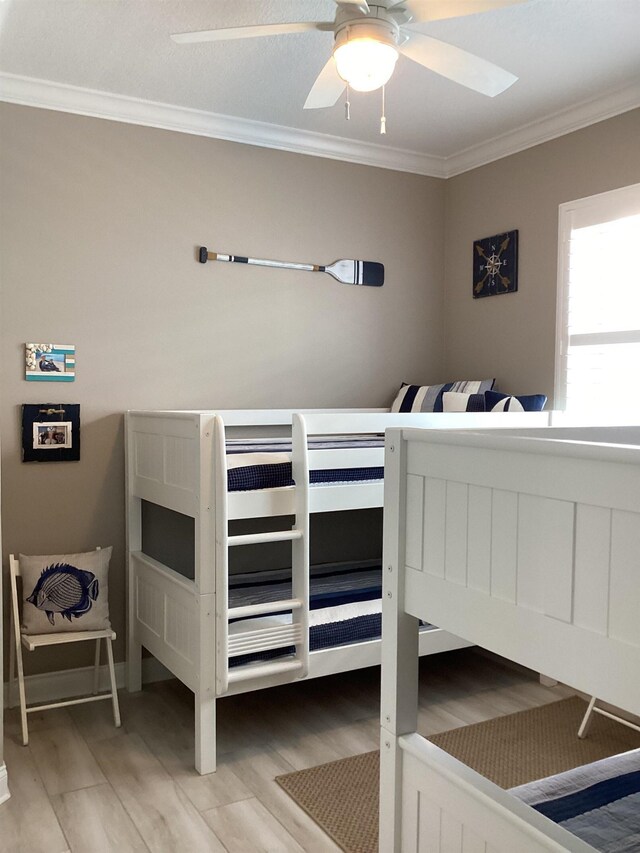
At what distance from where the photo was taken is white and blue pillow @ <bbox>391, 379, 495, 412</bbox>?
3.43 metres

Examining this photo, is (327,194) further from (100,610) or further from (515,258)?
(100,610)

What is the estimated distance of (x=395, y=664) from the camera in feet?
4.57

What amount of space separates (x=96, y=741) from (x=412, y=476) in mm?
1844

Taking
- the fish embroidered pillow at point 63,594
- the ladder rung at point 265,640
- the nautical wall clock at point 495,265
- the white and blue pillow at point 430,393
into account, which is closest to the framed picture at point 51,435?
the fish embroidered pillow at point 63,594

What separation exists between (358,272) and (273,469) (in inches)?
58.2

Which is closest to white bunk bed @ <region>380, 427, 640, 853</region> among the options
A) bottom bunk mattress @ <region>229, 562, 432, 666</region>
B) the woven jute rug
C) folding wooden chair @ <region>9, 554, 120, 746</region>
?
the woven jute rug

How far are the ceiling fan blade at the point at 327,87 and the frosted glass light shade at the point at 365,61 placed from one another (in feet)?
0.49

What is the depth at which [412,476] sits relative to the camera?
138 cm

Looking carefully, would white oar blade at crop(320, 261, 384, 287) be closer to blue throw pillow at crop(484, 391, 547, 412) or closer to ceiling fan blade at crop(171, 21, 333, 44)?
blue throw pillow at crop(484, 391, 547, 412)

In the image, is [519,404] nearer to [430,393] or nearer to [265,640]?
[430,393]

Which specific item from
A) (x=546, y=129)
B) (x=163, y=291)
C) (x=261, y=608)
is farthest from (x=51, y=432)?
(x=546, y=129)

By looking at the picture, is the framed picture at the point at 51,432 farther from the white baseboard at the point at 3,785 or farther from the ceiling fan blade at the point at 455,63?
the ceiling fan blade at the point at 455,63

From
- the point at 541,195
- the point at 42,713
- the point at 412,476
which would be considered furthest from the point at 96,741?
the point at 541,195

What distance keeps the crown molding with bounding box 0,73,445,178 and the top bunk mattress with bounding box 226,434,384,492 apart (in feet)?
4.73
